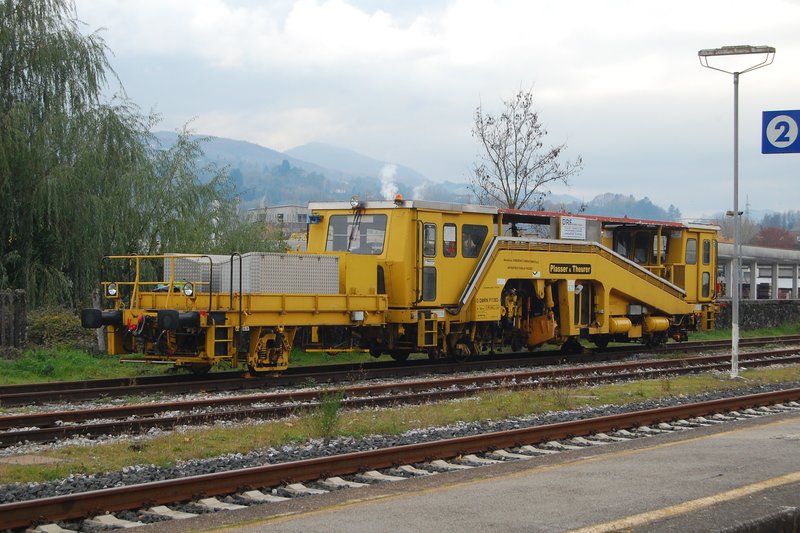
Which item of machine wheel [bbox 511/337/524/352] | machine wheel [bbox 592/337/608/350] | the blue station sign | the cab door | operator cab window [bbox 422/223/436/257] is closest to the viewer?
the blue station sign

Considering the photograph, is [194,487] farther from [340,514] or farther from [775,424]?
[775,424]

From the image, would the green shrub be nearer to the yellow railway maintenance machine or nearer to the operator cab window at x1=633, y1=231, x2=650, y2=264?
the yellow railway maintenance machine

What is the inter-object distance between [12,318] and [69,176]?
5.80m

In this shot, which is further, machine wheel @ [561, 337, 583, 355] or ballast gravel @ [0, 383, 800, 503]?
machine wheel @ [561, 337, 583, 355]

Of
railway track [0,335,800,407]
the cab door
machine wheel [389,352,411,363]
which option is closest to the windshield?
the cab door

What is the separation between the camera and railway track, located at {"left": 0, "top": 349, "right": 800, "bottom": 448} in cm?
1196

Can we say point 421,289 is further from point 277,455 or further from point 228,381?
point 277,455

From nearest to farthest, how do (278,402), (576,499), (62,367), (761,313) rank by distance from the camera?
(576,499) < (278,402) < (62,367) < (761,313)

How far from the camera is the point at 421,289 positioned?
20.0m

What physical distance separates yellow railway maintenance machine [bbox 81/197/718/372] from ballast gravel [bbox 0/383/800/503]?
5.40 meters

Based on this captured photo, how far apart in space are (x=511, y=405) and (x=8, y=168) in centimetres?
1559

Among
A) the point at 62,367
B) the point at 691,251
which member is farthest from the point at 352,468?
the point at 691,251

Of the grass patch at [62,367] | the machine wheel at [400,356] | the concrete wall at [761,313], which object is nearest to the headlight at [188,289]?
the grass patch at [62,367]

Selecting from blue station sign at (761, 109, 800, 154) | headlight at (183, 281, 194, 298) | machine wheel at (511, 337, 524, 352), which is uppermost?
blue station sign at (761, 109, 800, 154)
